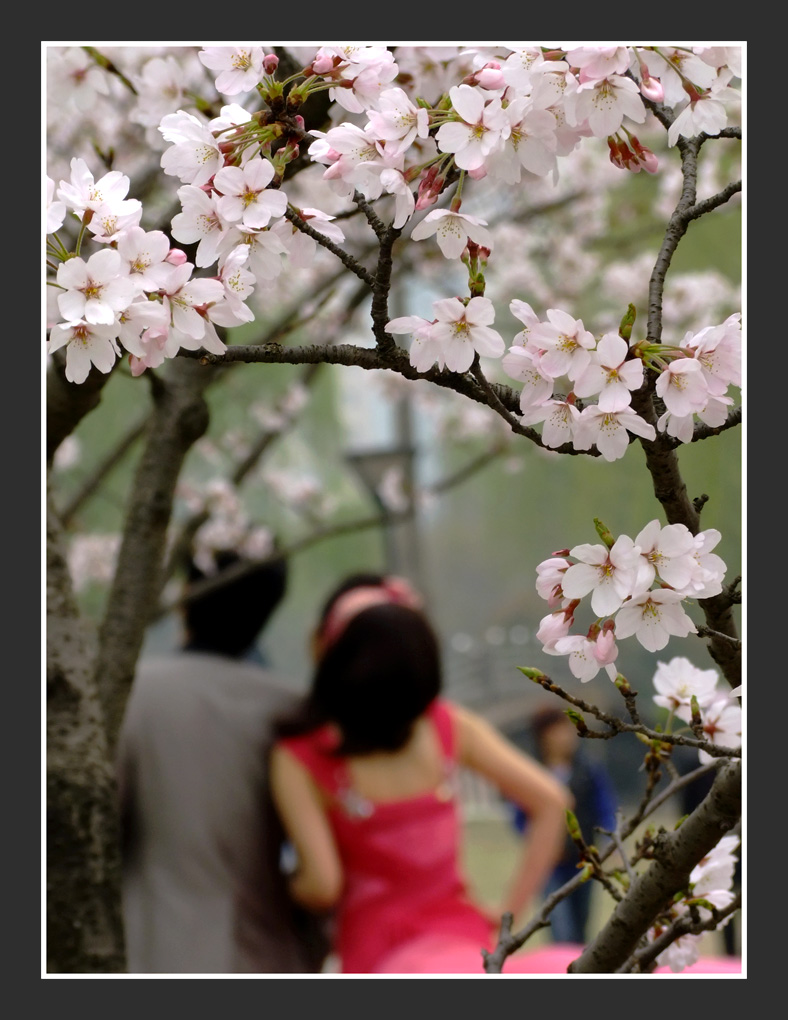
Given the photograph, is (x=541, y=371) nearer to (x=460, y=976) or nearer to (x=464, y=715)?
(x=460, y=976)

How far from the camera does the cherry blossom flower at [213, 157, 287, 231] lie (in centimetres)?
67

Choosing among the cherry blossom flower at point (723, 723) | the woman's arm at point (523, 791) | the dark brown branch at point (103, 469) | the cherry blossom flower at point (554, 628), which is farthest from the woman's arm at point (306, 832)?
the cherry blossom flower at point (554, 628)

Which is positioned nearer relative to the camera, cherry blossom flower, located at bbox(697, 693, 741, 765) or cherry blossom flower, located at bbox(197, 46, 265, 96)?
cherry blossom flower, located at bbox(197, 46, 265, 96)

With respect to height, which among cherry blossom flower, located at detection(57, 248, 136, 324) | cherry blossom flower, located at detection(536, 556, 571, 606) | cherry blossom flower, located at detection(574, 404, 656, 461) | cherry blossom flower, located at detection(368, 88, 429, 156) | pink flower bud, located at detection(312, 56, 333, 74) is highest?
pink flower bud, located at detection(312, 56, 333, 74)

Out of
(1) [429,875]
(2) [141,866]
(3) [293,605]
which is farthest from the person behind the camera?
(3) [293,605]

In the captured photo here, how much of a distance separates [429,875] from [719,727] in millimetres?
1183

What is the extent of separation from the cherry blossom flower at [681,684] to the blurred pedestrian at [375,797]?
1026 millimetres

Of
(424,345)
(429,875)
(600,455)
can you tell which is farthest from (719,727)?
(429,875)

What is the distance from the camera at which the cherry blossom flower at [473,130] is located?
67 cm

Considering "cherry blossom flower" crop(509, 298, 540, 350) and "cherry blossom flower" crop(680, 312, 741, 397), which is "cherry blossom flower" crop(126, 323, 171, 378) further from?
"cherry blossom flower" crop(680, 312, 741, 397)

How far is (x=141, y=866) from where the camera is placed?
1780 mm

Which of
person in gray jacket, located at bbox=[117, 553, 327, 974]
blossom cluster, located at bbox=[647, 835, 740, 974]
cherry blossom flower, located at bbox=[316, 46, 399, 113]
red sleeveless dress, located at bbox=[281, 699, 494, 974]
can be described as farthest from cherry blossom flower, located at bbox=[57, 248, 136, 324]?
red sleeveless dress, located at bbox=[281, 699, 494, 974]

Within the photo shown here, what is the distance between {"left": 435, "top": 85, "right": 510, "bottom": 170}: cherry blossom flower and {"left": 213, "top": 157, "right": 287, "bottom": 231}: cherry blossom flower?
0.40 ft

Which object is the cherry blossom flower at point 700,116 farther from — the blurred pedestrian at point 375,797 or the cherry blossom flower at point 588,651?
the blurred pedestrian at point 375,797
